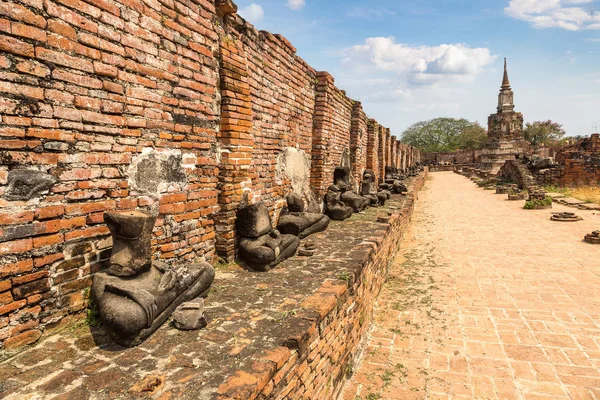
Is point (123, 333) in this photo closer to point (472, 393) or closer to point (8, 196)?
point (8, 196)

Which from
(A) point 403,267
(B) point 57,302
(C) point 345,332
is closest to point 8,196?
(B) point 57,302

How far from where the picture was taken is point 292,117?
598 cm

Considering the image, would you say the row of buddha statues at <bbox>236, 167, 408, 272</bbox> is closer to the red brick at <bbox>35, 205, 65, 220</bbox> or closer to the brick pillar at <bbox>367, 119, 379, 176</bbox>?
the red brick at <bbox>35, 205, 65, 220</bbox>

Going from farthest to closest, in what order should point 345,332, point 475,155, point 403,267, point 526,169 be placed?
1. point 475,155
2. point 526,169
3. point 403,267
4. point 345,332

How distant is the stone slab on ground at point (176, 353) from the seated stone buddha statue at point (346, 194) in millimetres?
4508

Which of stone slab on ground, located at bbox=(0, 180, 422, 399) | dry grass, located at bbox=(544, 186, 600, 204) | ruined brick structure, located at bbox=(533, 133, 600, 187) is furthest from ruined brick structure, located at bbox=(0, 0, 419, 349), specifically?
ruined brick structure, located at bbox=(533, 133, 600, 187)

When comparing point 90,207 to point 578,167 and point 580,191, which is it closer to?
point 580,191

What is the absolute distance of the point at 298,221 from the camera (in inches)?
208

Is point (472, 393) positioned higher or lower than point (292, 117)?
lower

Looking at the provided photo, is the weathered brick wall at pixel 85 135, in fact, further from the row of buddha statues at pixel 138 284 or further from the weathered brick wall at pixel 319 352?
the weathered brick wall at pixel 319 352

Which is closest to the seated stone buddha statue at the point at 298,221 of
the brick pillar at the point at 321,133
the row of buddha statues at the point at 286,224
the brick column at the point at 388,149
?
the row of buddha statues at the point at 286,224

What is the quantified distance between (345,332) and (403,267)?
353 cm

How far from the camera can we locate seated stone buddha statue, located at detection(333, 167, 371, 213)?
7867mm

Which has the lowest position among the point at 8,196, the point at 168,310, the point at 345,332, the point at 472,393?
the point at 472,393
